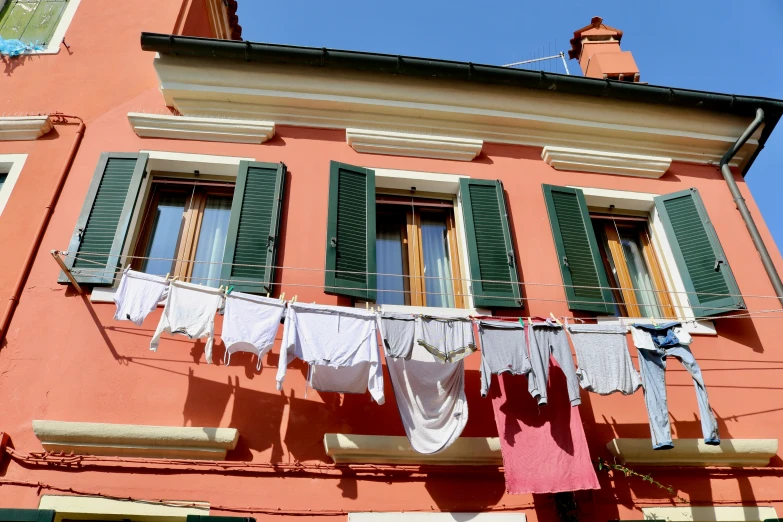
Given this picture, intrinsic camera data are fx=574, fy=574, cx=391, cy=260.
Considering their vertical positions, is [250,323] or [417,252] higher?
[417,252]

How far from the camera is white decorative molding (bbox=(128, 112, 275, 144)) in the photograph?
648cm

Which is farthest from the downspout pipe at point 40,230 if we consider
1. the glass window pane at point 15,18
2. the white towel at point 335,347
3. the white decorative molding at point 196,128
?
the white towel at point 335,347

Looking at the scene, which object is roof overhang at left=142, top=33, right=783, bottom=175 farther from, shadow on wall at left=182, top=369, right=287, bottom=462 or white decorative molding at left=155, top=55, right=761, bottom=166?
shadow on wall at left=182, top=369, right=287, bottom=462

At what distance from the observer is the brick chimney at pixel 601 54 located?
8.85m

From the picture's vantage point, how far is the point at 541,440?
4.80 m

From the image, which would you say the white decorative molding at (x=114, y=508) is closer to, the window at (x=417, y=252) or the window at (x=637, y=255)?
the window at (x=417, y=252)

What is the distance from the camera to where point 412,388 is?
4836 millimetres

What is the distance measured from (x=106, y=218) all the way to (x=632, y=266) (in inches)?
234

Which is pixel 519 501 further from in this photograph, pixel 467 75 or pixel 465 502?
pixel 467 75

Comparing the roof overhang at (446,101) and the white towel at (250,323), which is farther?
the roof overhang at (446,101)

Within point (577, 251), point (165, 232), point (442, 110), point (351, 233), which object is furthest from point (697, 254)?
point (165, 232)

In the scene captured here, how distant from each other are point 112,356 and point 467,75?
5.05 metres

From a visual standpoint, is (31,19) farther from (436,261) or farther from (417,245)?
(436,261)

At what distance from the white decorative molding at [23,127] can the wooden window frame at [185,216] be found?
4.49 ft
